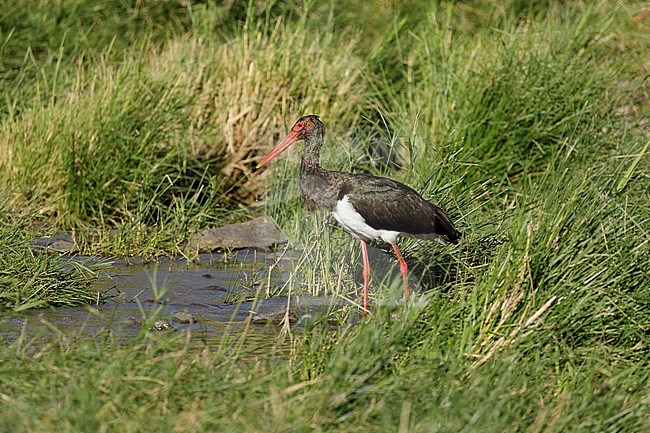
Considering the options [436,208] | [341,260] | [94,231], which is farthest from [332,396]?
[94,231]

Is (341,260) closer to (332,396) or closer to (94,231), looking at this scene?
(94,231)

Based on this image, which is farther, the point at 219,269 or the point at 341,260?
the point at 219,269

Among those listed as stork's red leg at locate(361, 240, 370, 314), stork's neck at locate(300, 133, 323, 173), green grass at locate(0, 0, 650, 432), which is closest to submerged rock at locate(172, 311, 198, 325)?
green grass at locate(0, 0, 650, 432)

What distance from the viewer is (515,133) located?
7723mm

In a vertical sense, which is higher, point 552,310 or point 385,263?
point 552,310

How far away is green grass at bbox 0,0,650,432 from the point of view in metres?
3.93

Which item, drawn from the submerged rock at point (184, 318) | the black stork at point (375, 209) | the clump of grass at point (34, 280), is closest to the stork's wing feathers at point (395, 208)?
the black stork at point (375, 209)

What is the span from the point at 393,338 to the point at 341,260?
2293mm

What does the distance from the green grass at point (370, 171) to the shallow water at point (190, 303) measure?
16cm

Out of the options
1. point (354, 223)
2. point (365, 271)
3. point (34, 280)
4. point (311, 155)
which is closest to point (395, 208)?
point (354, 223)

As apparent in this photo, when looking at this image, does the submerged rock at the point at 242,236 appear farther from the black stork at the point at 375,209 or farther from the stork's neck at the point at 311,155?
the black stork at the point at 375,209

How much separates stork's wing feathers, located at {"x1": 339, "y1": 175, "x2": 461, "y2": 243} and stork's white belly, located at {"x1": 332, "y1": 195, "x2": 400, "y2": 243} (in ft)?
0.09

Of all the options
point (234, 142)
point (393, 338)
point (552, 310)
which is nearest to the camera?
point (393, 338)

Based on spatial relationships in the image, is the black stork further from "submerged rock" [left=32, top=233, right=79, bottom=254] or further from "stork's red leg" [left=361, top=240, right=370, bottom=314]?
"submerged rock" [left=32, top=233, right=79, bottom=254]
